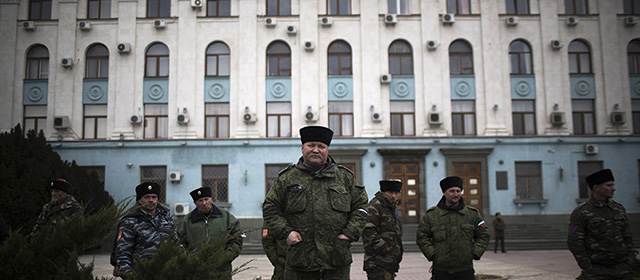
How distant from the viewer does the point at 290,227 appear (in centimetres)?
462

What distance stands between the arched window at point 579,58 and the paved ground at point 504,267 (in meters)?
10.8

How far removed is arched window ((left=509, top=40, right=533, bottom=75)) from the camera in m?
25.8

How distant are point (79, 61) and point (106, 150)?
15.8 feet

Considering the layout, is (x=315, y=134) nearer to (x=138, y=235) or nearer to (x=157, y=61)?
(x=138, y=235)

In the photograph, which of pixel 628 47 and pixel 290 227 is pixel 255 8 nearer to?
pixel 628 47

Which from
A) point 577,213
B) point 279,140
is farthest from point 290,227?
point 279,140

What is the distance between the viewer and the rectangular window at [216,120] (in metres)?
25.3

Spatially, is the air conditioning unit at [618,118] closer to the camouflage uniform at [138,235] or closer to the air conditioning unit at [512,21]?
the air conditioning unit at [512,21]

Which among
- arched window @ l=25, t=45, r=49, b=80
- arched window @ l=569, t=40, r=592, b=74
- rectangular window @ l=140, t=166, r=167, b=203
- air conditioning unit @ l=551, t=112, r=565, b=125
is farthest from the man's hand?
arched window @ l=25, t=45, r=49, b=80

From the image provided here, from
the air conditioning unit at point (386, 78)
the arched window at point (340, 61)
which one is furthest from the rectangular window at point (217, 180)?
the air conditioning unit at point (386, 78)

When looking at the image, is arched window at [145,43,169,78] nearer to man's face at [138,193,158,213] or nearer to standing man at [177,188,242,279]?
standing man at [177,188,242,279]

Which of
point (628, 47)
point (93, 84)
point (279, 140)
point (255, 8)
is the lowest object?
point (279, 140)

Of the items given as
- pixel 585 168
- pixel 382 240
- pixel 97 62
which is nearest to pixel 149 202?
pixel 382 240

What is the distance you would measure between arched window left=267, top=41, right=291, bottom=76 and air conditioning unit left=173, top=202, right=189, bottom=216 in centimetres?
766
